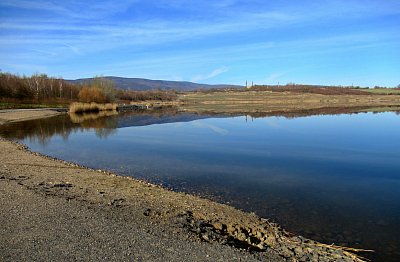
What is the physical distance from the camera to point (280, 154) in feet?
58.3

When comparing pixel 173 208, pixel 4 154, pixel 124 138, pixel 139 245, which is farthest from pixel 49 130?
pixel 139 245

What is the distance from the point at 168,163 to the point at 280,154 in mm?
5510

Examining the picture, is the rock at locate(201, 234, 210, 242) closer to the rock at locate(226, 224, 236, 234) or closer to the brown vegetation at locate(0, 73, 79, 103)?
the rock at locate(226, 224, 236, 234)

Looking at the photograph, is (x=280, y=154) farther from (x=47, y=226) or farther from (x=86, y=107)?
(x=86, y=107)

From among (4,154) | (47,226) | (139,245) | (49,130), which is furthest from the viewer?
(49,130)

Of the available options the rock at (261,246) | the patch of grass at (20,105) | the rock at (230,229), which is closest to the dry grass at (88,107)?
the patch of grass at (20,105)

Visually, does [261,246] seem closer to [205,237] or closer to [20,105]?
[205,237]

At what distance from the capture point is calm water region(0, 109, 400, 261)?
28.8ft

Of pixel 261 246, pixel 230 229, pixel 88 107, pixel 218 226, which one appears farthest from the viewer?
pixel 88 107

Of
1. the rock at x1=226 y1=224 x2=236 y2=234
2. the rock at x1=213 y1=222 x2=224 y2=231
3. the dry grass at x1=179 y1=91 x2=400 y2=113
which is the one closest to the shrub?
the dry grass at x1=179 y1=91 x2=400 y2=113

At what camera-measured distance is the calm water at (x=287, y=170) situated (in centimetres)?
877

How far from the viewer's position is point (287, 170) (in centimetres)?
1419

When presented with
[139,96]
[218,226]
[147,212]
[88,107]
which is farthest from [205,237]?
[139,96]

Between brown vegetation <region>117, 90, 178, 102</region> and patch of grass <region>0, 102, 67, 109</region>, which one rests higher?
brown vegetation <region>117, 90, 178, 102</region>
